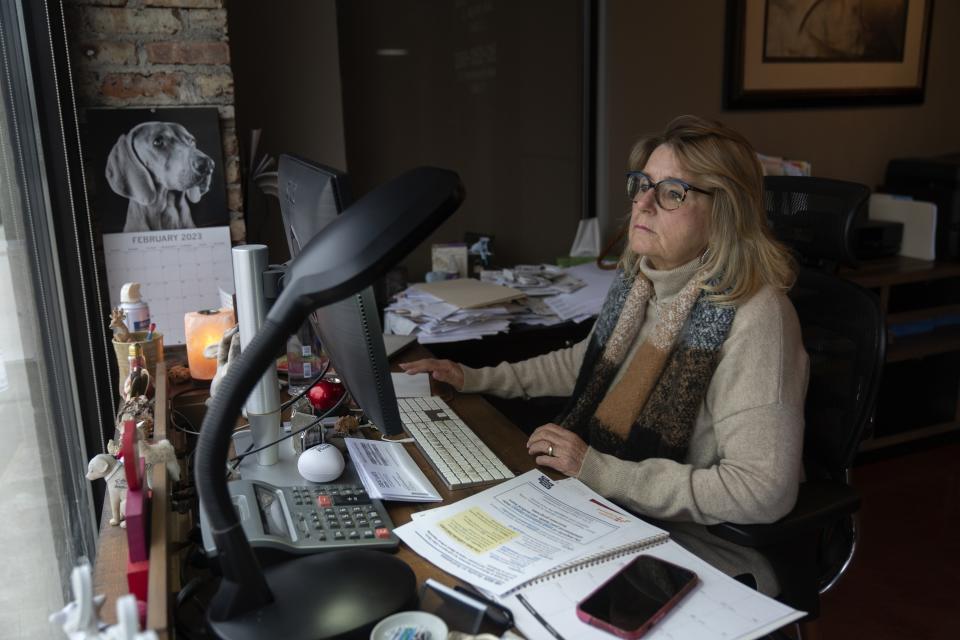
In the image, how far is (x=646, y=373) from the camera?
5.18 ft

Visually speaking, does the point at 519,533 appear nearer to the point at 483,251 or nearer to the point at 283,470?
the point at 283,470

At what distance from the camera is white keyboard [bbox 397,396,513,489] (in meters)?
1.28

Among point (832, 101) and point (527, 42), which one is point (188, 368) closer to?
point (527, 42)

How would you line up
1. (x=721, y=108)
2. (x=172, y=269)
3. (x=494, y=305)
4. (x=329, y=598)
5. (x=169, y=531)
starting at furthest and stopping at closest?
(x=721, y=108) → (x=494, y=305) → (x=172, y=269) → (x=169, y=531) → (x=329, y=598)

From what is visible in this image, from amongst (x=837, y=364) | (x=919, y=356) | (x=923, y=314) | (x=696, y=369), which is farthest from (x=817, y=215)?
(x=923, y=314)

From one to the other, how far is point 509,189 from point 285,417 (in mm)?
1625

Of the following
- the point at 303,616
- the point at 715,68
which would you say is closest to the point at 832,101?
the point at 715,68

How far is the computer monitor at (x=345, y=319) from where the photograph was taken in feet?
3.25

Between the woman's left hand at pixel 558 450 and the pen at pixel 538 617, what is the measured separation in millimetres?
372

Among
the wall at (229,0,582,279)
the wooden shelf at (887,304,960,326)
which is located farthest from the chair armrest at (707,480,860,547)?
the wooden shelf at (887,304,960,326)

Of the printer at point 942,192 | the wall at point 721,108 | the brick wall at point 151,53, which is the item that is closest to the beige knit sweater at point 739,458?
the brick wall at point 151,53

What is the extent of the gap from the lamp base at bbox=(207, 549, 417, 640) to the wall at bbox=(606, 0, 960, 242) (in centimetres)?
228

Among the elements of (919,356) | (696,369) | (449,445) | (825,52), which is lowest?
(919,356)

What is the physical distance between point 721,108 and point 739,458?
2189mm
